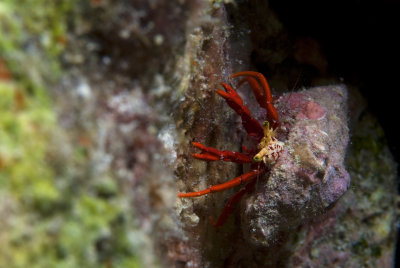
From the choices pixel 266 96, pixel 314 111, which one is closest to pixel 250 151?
pixel 266 96

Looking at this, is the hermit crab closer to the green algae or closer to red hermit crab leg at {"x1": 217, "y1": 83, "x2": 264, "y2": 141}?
red hermit crab leg at {"x1": 217, "y1": 83, "x2": 264, "y2": 141}

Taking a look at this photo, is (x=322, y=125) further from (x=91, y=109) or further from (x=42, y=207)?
(x=42, y=207)

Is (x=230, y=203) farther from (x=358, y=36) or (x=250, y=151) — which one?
(x=358, y=36)

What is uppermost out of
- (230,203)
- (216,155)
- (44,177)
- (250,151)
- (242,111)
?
(44,177)

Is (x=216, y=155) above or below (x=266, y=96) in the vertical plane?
below

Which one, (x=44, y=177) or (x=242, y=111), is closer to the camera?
(x=44, y=177)

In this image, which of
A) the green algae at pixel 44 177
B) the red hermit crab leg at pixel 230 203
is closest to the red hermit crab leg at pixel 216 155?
the red hermit crab leg at pixel 230 203

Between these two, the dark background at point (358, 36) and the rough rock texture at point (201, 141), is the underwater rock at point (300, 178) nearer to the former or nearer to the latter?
the rough rock texture at point (201, 141)
